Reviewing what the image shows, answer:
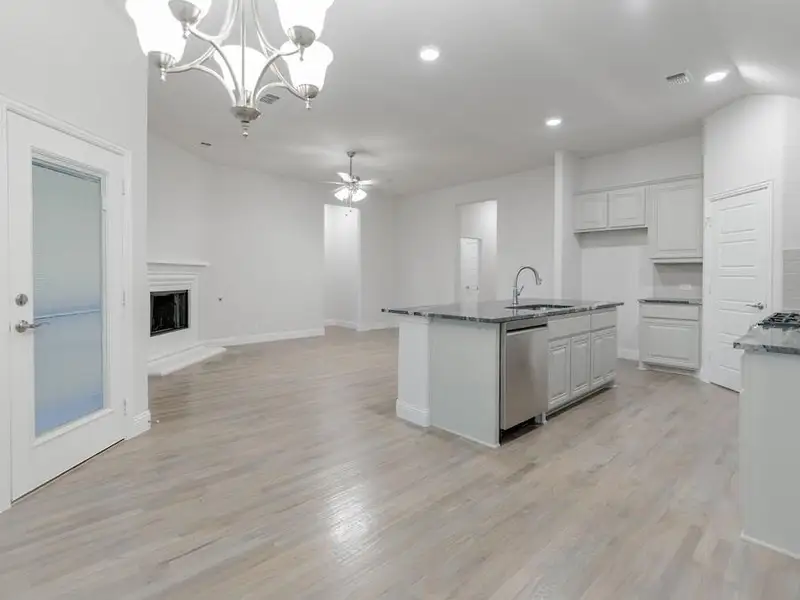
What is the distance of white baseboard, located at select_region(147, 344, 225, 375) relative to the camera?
5477 millimetres

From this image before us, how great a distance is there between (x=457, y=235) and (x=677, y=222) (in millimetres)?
4098

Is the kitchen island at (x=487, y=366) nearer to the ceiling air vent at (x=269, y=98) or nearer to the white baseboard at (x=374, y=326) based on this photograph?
the ceiling air vent at (x=269, y=98)

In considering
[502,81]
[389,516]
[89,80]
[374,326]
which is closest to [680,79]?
[502,81]

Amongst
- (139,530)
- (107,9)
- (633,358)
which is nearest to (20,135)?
(107,9)

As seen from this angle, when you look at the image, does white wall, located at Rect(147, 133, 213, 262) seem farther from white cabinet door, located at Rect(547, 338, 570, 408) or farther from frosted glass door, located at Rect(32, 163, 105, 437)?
white cabinet door, located at Rect(547, 338, 570, 408)

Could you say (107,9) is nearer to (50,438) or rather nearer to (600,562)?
(50,438)

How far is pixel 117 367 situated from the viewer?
10.4ft

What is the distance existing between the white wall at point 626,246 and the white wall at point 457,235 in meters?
0.76

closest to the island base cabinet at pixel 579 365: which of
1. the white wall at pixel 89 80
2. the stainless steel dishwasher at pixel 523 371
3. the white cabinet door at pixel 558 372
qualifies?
the white cabinet door at pixel 558 372

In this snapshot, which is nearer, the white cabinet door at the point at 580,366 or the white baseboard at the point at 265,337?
the white cabinet door at the point at 580,366

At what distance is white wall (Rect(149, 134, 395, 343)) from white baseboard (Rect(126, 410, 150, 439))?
128 inches

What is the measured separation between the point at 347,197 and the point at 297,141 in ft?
3.44

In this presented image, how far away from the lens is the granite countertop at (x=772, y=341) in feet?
6.40

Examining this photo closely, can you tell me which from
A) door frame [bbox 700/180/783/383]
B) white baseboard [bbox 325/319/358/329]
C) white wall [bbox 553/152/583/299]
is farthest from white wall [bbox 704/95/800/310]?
white baseboard [bbox 325/319/358/329]
